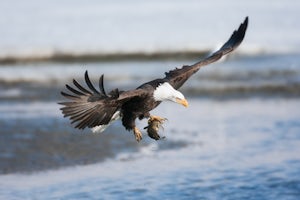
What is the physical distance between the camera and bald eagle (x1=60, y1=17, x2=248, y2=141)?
18.5 feet

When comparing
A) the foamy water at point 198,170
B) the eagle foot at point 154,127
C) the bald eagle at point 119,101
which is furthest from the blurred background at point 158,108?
the bald eagle at point 119,101

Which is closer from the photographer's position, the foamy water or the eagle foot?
the eagle foot

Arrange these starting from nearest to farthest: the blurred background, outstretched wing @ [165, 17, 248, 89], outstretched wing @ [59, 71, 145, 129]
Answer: outstretched wing @ [59, 71, 145, 129], outstretched wing @ [165, 17, 248, 89], the blurred background

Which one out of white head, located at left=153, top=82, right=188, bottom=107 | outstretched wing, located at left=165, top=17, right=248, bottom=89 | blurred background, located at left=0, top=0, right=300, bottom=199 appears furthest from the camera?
blurred background, located at left=0, top=0, right=300, bottom=199

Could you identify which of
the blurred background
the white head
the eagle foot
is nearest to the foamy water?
the blurred background

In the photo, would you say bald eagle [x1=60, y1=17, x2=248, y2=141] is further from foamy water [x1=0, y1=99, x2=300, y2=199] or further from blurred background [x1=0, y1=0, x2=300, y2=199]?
blurred background [x1=0, y1=0, x2=300, y2=199]

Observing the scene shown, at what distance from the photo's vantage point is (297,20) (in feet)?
67.8

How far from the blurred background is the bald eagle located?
83 centimetres

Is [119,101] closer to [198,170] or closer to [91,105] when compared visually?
[91,105]

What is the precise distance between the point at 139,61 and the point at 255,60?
2.65 m

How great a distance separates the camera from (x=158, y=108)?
36.0ft

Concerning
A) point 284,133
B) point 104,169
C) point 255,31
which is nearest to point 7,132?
point 104,169

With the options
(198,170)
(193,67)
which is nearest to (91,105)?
(193,67)

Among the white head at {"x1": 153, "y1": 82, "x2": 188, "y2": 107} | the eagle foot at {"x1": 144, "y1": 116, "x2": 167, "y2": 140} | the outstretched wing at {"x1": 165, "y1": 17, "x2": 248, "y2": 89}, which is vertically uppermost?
the outstretched wing at {"x1": 165, "y1": 17, "x2": 248, "y2": 89}
